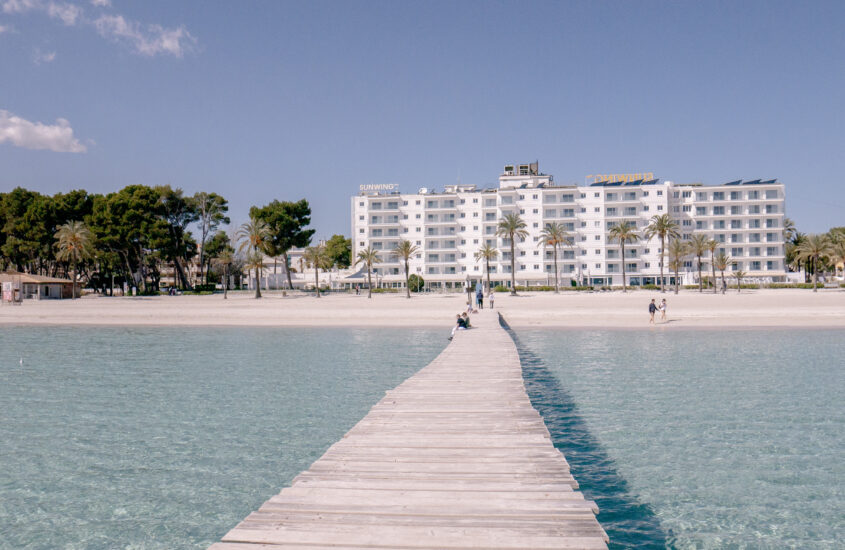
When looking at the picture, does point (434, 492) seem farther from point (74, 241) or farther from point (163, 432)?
point (74, 241)

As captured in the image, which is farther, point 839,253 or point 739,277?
point 739,277

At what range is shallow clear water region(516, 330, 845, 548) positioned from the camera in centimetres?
848

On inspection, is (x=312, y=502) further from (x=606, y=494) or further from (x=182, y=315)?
(x=182, y=315)

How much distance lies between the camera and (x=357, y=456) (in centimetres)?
759

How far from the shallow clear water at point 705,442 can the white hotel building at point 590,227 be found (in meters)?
82.6

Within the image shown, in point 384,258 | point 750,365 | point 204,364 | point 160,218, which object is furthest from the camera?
point 384,258

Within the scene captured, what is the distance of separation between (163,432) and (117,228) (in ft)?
251

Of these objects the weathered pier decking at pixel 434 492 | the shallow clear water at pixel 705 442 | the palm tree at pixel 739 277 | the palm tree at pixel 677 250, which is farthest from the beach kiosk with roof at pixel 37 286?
the palm tree at pixel 739 277

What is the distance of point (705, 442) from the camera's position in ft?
40.0

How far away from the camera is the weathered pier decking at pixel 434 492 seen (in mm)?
5020

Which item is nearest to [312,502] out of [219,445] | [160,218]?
[219,445]

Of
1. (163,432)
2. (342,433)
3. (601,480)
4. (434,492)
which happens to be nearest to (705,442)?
(601,480)

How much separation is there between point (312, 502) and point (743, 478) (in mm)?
8291

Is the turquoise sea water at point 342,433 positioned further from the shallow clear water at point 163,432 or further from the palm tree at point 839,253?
the palm tree at point 839,253
